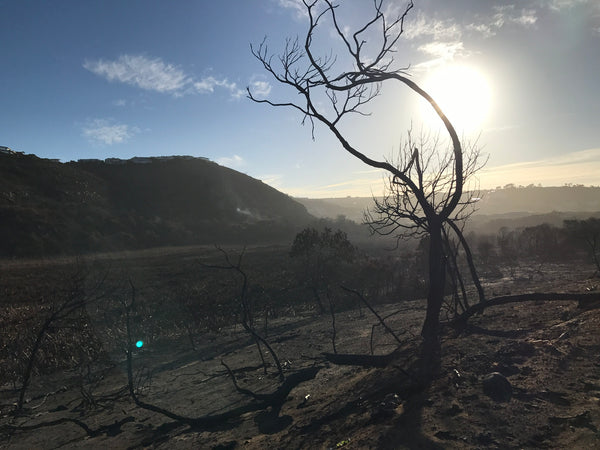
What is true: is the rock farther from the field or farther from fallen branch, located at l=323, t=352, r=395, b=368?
fallen branch, located at l=323, t=352, r=395, b=368

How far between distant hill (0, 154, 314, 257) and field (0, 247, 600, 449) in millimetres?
42842

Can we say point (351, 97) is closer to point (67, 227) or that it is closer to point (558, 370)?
point (558, 370)

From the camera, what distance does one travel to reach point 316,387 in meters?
6.71

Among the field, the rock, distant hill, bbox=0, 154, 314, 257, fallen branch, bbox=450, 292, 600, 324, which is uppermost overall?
distant hill, bbox=0, 154, 314, 257

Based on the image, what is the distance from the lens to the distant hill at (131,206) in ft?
178

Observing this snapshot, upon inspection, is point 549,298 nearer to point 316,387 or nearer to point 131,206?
point 316,387

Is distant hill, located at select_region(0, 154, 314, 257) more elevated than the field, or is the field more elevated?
distant hill, located at select_region(0, 154, 314, 257)

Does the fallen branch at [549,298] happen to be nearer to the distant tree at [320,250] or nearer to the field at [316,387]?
the field at [316,387]

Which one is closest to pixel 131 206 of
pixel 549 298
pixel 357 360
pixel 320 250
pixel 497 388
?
pixel 320 250

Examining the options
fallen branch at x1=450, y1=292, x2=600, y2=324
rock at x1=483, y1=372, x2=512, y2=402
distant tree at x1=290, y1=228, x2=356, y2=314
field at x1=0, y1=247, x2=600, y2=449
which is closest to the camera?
field at x1=0, y1=247, x2=600, y2=449

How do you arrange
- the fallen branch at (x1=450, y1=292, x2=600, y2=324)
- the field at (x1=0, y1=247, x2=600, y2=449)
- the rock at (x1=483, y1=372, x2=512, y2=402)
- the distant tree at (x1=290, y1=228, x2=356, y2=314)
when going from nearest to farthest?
the field at (x1=0, y1=247, x2=600, y2=449) → the rock at (x1=483, y1=372, x2=512, y2=402) → the fallen branch at (x1=450, y1=292, x2=600, y2=324) → the distant tree at (x1=290, y1=228, x2=356, y2=314)

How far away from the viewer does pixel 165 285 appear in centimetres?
2828

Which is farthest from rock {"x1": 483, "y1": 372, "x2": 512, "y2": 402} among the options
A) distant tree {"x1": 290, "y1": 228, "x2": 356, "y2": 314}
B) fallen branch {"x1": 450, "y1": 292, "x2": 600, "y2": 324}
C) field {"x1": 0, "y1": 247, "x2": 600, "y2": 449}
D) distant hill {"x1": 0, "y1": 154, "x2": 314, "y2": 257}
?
distant hill {"x1": 0, "y1": 154, "x2": 314, "y2": 257}

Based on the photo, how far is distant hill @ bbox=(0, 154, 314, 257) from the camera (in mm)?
54250
